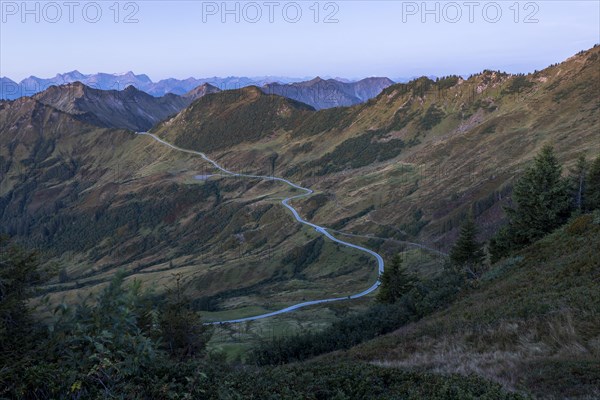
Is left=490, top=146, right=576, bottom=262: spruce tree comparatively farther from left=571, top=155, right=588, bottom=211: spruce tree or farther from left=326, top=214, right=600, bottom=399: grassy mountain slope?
left=326, top=214, right=600, bottom=399: grassy mountain slope

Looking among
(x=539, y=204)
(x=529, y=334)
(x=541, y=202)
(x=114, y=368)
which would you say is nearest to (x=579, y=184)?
(x=539, y=204)

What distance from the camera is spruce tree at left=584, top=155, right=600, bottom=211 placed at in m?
45.6

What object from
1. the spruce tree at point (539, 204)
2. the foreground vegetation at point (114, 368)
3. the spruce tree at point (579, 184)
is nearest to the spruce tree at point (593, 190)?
the spruce tree at point (579, 184)

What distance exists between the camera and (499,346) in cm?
1662

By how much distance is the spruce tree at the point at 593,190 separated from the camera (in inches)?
1795

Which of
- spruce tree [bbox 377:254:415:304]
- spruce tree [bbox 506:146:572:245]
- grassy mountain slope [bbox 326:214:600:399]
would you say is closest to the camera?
grassy mountain slope [bbox 326:214:600:399]

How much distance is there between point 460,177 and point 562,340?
526 ft

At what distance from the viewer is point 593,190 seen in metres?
48.2

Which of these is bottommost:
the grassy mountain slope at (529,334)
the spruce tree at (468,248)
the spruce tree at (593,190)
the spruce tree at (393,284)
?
the spruce tree at (393,284)

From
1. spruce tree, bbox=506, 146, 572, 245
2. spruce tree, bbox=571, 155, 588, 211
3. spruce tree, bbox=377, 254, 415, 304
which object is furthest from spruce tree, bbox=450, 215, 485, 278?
spruce tree, bbox=571, 155, 588, 211

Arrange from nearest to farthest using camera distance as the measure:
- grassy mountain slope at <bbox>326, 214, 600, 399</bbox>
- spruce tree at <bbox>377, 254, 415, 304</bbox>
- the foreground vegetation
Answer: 1. the foreground vegetation
2. grassy mountain slope at <bbox>326, 214, 600, 399</bbox>
3. spruce tree at <bbox>377, 254, 415, 304</bbox>

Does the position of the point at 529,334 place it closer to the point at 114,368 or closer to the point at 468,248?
the point at 114,368

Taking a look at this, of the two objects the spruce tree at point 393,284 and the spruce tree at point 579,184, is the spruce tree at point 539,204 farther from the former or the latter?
the spruce tree at point 393,284

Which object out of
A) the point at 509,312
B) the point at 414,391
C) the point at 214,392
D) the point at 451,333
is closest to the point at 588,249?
the point at 509,312
